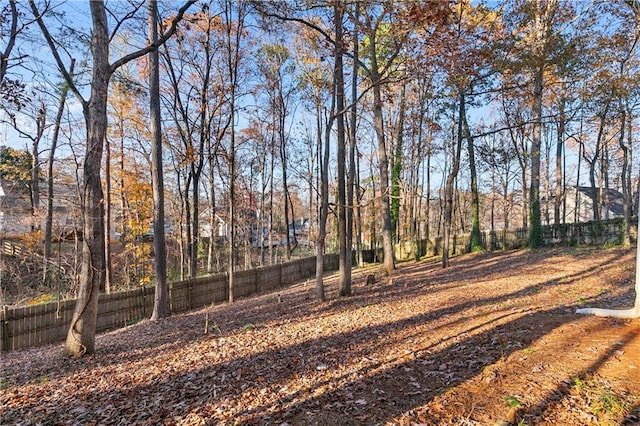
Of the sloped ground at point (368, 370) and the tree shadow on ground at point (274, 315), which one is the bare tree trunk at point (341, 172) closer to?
the tree shadow on ground at point (274, 315)

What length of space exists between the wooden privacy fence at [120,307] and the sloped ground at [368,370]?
Result: 36.0 inches

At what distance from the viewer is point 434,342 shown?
5.50 m

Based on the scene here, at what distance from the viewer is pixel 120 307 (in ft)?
33.9

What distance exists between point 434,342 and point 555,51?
13749 mm

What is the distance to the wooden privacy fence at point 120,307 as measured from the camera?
820 centimetres

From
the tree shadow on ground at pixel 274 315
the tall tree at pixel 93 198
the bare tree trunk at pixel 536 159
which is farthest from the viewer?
the bare tree trunk at pixel 536 159

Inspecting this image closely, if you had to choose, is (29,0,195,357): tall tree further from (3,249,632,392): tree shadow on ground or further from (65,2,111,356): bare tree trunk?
(3,249,632,392): tree shadow on ground

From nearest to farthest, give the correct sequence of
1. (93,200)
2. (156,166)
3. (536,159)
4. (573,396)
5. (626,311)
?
(573,396)
(626,311)
(93,200)
(156,166)
(536,159)

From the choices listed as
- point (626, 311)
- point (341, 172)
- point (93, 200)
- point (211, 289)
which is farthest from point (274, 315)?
point (626, 311)

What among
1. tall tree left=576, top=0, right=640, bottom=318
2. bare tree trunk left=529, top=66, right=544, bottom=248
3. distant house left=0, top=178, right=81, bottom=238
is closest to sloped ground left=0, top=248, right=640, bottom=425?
tall tree left=576, top=0, right=640, bottom=318

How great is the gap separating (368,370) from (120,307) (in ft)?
28.0

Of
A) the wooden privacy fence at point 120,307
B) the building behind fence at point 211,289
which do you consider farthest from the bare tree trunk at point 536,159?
the wooden privacy fence at point 120,307

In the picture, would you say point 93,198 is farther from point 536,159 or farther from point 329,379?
point 536,159

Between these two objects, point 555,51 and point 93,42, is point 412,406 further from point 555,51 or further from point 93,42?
point 555,51
